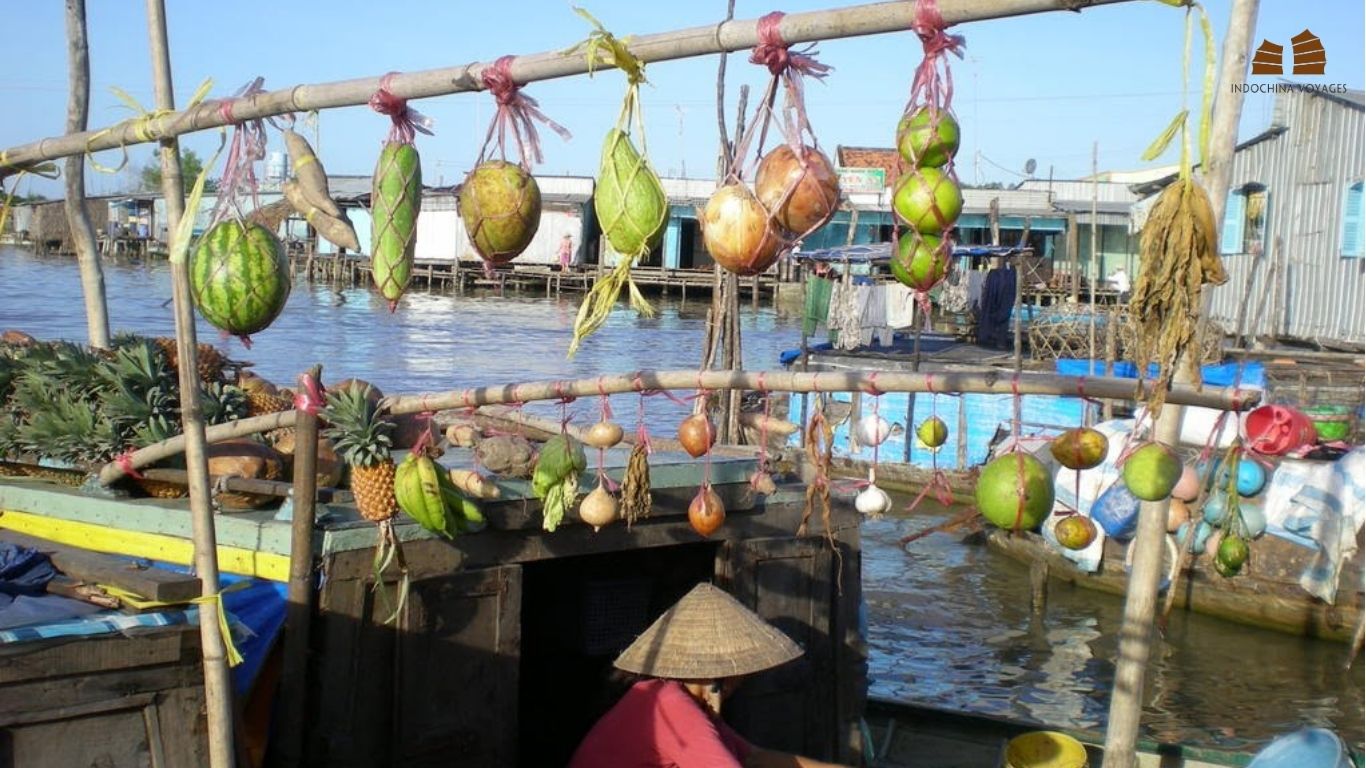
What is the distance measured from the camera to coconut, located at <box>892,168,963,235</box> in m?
2.58

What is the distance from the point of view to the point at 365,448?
14.5 ft

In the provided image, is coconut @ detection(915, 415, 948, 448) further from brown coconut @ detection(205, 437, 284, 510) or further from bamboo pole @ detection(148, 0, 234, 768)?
bamboo pole @ detection(148, 0, 234, 768)

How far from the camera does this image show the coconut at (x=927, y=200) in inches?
102

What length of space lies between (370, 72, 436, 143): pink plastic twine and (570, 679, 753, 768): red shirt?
77.3 inches

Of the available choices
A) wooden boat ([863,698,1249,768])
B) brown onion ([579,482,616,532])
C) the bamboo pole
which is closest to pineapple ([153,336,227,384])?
brown onion ([579,482,616,532])

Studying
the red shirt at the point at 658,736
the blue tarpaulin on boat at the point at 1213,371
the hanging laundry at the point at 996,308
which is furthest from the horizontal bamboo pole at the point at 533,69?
the hanging laundry at the point at 996,308

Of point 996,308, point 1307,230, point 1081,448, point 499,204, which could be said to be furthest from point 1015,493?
point 996,308

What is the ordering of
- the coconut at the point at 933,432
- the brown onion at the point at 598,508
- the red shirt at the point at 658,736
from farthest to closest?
the coconut at the point at 933,432 → the brown onion at the point at 598,508 → the red shirt at the point at 658,736

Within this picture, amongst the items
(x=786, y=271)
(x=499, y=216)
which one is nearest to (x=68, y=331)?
(x=786, y=271)

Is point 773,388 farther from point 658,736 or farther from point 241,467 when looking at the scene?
point 241,467

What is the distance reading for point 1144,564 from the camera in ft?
12.7

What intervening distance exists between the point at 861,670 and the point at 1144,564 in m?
2.26

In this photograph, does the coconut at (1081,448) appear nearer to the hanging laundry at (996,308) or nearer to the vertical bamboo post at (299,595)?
the vertical bamboo post at (299,595)

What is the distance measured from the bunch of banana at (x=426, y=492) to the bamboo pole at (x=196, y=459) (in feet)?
2.83
